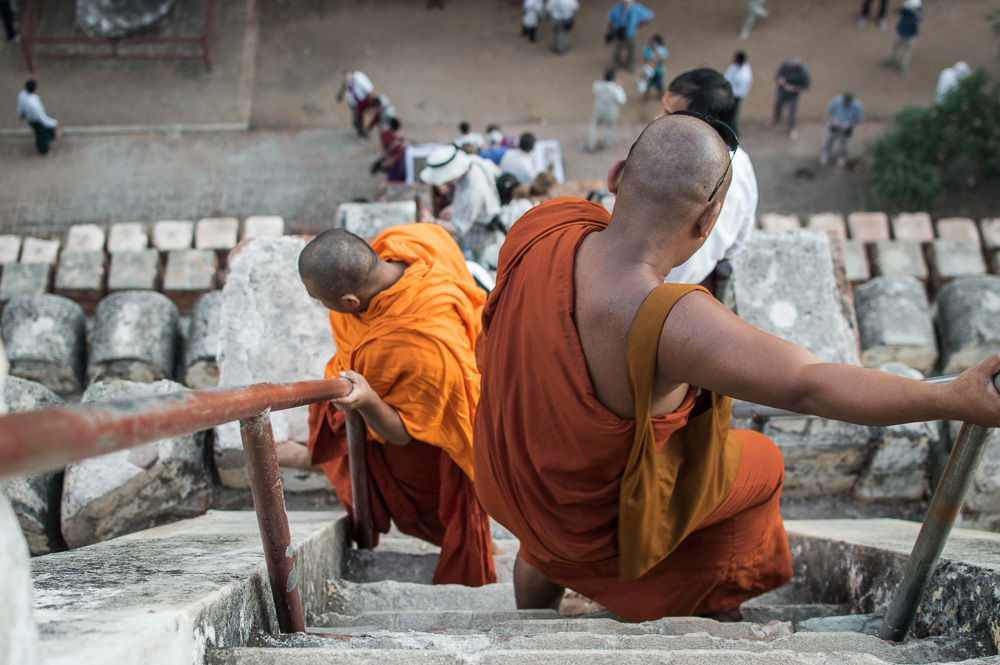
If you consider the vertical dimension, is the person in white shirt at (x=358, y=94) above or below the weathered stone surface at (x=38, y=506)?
above

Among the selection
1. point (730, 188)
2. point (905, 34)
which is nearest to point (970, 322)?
point (730, 188)

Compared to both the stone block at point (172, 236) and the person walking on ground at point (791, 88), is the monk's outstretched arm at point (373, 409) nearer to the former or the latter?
the stone block at point (172, 236)

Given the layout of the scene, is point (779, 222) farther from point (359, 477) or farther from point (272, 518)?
point (272, 518)

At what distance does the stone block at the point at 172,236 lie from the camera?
7.49 m

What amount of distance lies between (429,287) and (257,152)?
711 centimetres

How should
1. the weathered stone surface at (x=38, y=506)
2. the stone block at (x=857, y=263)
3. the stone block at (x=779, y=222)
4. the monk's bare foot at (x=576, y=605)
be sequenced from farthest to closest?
the stone block at (x=779, y=222) < the stone block at (x=857, y=263) < the weathered stone surface at (x=38, y=506) < the monk's bare foot at (x=576, y=605)

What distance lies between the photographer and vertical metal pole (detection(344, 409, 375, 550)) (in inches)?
117

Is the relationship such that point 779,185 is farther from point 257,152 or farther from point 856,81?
point 257,152

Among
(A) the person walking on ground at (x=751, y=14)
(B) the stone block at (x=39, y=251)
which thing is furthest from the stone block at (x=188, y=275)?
(A) the person walking on ground at (x=751, y=14)

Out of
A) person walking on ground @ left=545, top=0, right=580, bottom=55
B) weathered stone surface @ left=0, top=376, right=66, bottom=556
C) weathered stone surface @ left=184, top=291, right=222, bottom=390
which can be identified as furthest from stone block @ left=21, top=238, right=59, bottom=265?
person walking on ground @ left=545, top=0, right=580, bottom=55

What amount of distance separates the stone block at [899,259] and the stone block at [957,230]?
0.55 m

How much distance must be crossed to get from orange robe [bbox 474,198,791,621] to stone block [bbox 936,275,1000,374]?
3.48 meters

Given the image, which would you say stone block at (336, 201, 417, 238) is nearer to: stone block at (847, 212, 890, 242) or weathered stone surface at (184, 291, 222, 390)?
weathered stone surface at (184, 291, 222, 390)

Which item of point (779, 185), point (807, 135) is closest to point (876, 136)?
point (807, 135)
